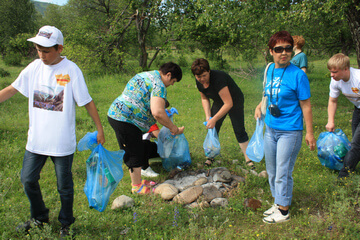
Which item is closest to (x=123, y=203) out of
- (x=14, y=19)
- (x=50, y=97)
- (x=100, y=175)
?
(x=100, y=175)

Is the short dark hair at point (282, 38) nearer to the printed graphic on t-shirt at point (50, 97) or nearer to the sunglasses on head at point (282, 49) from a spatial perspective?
the sunglasses on head at point (282, 49)

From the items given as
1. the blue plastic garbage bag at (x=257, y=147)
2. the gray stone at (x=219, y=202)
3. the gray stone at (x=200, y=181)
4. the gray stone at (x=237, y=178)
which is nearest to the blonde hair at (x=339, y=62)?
the blue plastic garbage bag at (x=257, y=147)

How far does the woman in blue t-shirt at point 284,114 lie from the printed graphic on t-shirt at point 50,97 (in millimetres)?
1915

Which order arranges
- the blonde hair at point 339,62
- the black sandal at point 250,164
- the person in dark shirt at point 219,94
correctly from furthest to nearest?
the black sandal at point 250,164 → the person in dark shirt at point 219,94 → the blonde hair at point 339,62

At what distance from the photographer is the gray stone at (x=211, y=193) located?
341cm

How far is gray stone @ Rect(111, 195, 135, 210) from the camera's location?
10.5ft

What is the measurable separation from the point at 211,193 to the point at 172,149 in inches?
38.4

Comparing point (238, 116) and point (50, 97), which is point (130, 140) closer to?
point (50, 97)

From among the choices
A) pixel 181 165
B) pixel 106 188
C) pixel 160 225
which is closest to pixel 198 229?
pixel 160 225

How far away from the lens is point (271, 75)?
2.76 m

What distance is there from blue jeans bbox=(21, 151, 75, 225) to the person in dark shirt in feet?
6.28

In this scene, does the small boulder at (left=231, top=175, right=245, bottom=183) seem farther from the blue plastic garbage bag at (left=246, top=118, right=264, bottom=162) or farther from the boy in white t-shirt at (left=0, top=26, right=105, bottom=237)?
the boy in white t-shirt at (left=0, top=26, right=105, bottom=237)

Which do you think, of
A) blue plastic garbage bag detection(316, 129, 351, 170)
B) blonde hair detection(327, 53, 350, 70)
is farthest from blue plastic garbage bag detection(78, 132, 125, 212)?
blue plastic garbage bag detection(316, 129, 351, 170)

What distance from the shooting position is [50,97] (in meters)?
2.40
